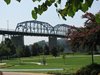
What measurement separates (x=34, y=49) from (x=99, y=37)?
4442 inches

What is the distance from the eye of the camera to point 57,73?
32.7 m

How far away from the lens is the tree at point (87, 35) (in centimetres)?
2605

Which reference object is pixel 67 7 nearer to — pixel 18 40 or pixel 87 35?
pixel 87 35

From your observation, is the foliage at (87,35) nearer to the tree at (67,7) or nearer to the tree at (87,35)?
the tree at (87,35)

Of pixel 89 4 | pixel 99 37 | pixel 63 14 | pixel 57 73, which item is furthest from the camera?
pixel 57 73

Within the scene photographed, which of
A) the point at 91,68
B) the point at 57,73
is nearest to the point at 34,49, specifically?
the point at 57,73

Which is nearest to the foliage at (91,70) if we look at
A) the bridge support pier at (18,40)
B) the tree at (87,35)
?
the tree at (87,35)

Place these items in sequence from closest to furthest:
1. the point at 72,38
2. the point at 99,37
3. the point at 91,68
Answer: the point at 91,68 < the point at 99,37 < the point at 72,38

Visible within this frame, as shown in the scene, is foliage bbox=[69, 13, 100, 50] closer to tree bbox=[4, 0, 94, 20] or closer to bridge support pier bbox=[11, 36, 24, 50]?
tree bbox=[4, 0, 94, 20]

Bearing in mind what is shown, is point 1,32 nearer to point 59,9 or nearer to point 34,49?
point 34,49

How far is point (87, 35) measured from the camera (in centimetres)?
2638

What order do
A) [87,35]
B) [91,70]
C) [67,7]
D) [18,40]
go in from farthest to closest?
[18,40] → [87,35] → [91,70] → [67,7]

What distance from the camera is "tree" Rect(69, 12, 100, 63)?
26.0m

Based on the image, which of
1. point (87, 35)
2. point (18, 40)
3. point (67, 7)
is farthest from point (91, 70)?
point (18, 40)
